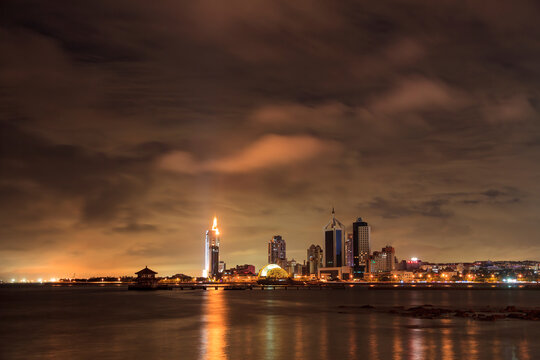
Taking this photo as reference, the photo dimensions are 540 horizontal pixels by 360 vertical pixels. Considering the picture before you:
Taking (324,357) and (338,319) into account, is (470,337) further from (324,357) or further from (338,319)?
(338,319)

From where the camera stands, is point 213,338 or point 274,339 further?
point 213,338

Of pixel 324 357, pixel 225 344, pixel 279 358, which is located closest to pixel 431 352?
pixel 324 357

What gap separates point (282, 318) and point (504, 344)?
30345 millimetres

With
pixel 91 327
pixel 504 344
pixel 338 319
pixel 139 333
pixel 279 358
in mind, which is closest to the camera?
pixel 279 358

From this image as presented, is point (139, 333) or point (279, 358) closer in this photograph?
point (279, 358)

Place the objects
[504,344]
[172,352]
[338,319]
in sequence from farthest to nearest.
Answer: [338,319], [504,344], [172,352]

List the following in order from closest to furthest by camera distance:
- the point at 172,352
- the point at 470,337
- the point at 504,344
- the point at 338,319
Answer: the point at 172,352 → the point at 504,344 → the point at 470,337 → the point at 338,319

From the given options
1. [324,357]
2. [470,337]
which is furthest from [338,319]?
[324,357]

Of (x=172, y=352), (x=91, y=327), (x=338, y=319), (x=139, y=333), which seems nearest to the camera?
(x=172, y=352)

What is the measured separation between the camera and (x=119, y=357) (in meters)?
33.9

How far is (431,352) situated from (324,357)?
8003 millimetres

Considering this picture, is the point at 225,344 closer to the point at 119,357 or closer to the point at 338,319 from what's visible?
the point at 119,357

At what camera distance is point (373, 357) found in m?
33.5

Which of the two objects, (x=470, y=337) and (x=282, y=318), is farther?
(x=282, y=318)
